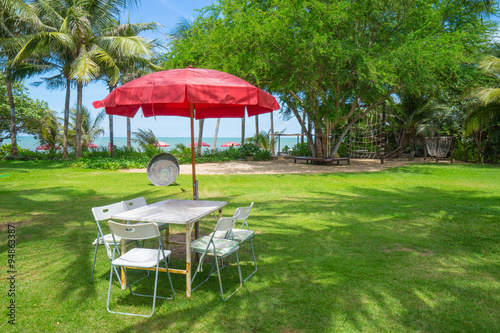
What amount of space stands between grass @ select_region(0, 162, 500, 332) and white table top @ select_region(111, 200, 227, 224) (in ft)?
2.61

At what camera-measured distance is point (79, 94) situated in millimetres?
20016

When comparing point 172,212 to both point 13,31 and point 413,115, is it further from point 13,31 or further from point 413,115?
point 13,31

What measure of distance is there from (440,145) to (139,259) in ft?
75.1

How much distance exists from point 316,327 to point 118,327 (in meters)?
1.71

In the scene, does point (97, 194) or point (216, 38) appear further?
point (216, 38)

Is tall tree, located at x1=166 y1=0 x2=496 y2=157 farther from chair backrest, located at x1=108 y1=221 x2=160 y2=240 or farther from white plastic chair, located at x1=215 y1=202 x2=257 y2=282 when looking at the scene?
chair backrest, located at x1=108 y1=221 x2=160 y2=240

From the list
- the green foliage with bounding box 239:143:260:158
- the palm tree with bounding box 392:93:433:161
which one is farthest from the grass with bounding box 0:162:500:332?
the palm tree with bounding box 392:93:433:161

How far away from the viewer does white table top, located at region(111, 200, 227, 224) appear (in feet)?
12.3

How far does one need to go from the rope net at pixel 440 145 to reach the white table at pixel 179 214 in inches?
820

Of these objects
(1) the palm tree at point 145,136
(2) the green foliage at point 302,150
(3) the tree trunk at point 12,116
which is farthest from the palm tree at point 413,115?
(3) the tree trunk at point 12,116

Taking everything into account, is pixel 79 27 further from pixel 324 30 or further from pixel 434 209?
pixel 434 209

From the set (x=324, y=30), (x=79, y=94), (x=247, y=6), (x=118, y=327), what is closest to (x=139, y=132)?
(x=79, y=94)

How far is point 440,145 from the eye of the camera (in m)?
22.4

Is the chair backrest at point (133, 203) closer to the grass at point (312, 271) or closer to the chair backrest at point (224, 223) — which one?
the grass at point (312, 271)
